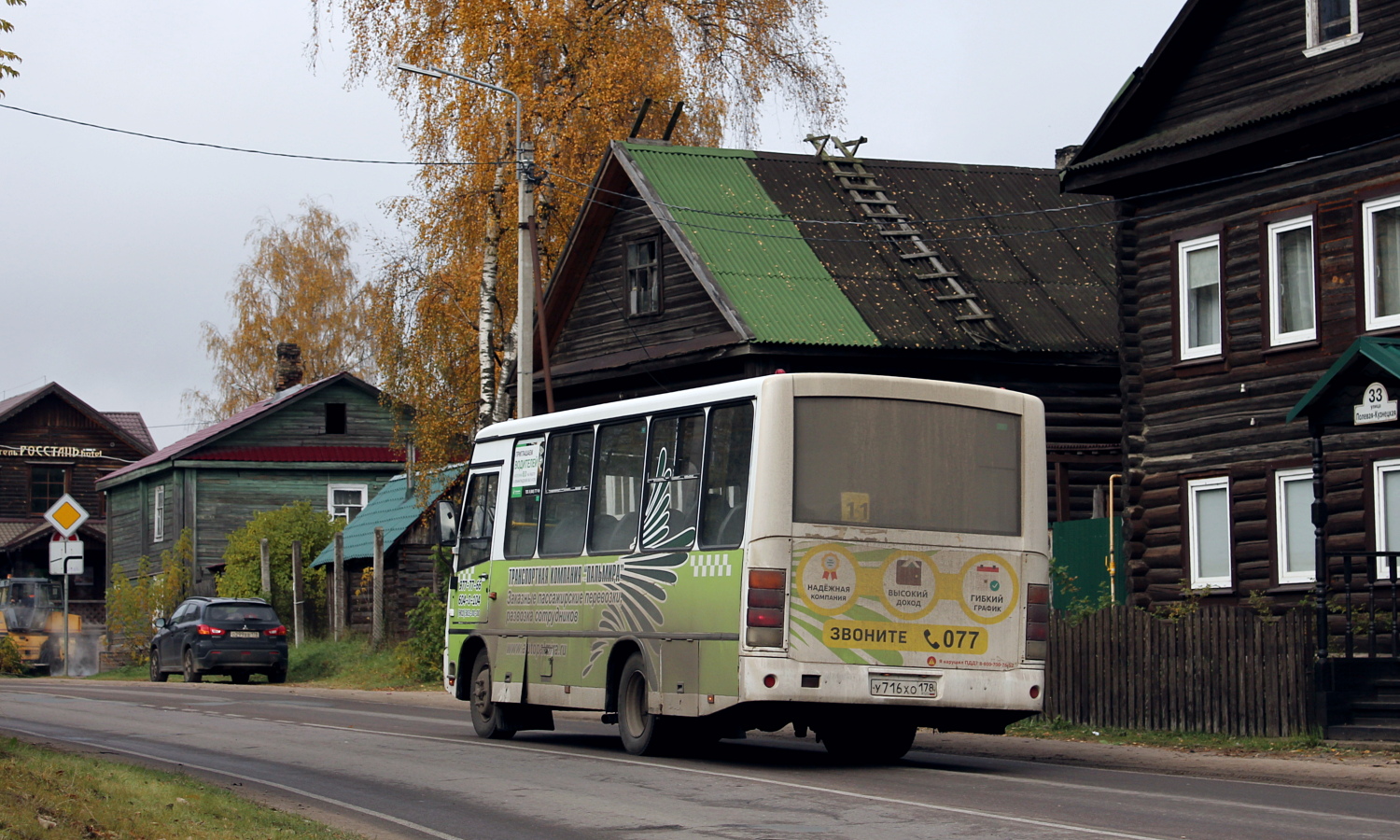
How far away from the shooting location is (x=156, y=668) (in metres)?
39.1

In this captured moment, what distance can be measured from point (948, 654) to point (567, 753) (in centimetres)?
394

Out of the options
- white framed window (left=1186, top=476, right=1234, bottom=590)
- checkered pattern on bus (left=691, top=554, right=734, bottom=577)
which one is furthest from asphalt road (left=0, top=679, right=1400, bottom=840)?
white framed window (left=1186, top=476, right=1234, bottom=590)

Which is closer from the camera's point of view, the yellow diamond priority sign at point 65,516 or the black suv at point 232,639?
the black suv at point 232,639

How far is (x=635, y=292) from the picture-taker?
32969 millimetres

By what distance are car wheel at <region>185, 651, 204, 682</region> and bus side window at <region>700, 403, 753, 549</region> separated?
78.6 feet

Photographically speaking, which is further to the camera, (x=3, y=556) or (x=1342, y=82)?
(x=3, y=556)

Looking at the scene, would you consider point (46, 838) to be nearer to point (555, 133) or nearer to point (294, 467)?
point (555, 133)

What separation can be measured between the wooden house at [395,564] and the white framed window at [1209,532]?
18.7m

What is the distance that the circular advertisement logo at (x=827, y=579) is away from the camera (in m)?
14.6

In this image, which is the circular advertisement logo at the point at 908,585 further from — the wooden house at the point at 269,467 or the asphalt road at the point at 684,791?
the wooden house at the point at 269,467

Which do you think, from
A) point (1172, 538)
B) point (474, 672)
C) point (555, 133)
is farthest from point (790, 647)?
point (555, 133)

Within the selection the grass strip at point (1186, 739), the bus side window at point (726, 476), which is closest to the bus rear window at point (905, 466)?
the bus side window at point (726, 476)

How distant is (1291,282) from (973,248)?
10.5 m

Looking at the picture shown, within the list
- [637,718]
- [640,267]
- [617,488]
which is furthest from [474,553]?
[640,267]
